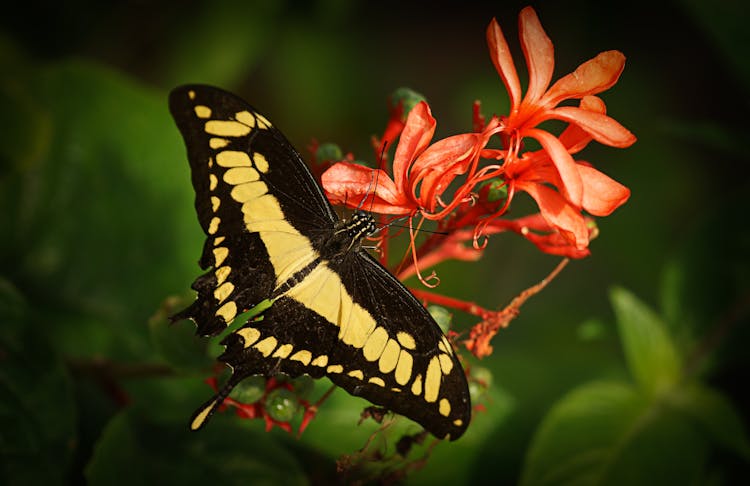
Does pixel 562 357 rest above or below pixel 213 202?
below

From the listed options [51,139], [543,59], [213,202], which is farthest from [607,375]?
[51,139]

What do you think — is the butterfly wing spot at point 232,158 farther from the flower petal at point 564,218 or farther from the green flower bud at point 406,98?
the flower petal at point 564,218

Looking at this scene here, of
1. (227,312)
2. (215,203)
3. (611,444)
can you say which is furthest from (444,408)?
(611,444)

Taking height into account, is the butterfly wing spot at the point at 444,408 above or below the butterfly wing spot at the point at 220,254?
below

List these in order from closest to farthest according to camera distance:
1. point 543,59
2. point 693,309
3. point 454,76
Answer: point 543,59 → point 693,309 → point 454,76

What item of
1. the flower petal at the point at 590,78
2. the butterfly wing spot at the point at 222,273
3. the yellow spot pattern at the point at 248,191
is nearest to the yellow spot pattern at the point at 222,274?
the butterfly wing spot at the point at 222,273

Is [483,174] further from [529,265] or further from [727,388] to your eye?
[529,265]

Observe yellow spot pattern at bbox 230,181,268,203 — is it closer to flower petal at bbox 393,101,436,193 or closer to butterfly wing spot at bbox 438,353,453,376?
flower petal at bbox 393,101,436,193

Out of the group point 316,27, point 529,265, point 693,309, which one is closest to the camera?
point 693,309
